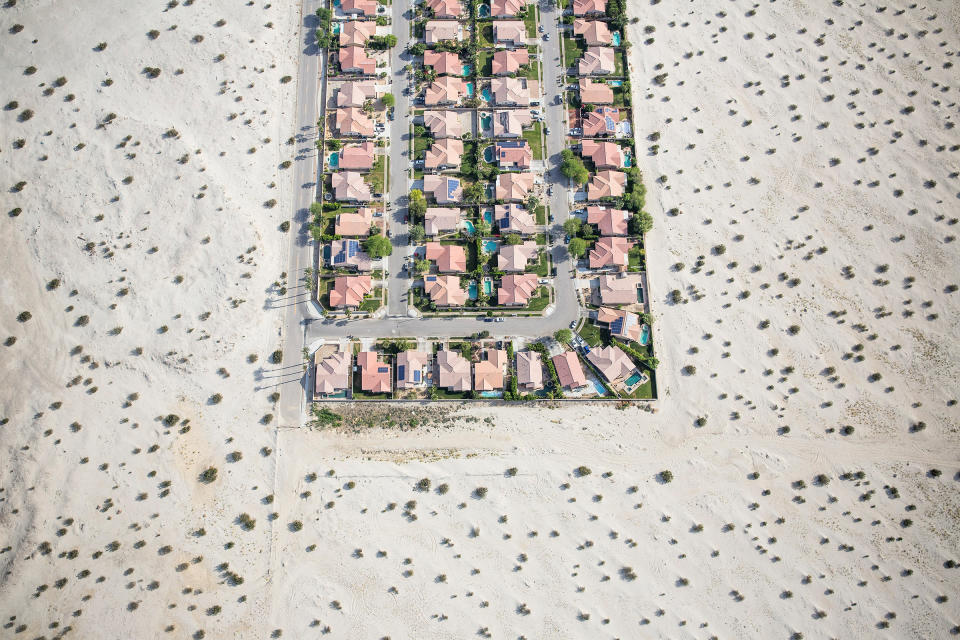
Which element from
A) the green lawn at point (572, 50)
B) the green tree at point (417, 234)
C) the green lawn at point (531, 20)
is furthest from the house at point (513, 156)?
the green lawn at point (531, 20)

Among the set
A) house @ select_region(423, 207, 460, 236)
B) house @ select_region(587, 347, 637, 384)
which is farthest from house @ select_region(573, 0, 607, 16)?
house @ select_region(587, 347, 637, 384)

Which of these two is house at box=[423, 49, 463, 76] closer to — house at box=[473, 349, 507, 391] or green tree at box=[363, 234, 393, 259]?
green tree at box=[363, 234, 393, 259]

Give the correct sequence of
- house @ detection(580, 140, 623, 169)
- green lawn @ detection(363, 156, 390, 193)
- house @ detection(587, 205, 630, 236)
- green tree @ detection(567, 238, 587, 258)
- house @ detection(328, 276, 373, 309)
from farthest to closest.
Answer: green lawn @ detection(363, 156, 390, 193)
house @ detection(580, 140, 623, 169)
house @ detection(587, 205, 630, 236)
green tree @ detection(567, 238, 587, 258)
house @ detection(328, 276, 373, 309)

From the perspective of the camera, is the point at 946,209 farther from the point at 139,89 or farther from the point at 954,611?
the point at 139,89

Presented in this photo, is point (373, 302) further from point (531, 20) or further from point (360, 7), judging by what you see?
point (531, 20)

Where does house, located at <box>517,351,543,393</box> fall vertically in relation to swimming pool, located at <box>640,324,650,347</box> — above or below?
below

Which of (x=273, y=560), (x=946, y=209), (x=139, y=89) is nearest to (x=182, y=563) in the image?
(x=273, y=560)

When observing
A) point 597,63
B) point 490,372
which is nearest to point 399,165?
point 490,372

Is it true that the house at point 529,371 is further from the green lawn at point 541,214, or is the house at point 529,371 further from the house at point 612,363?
the green lawn at point 541,214
